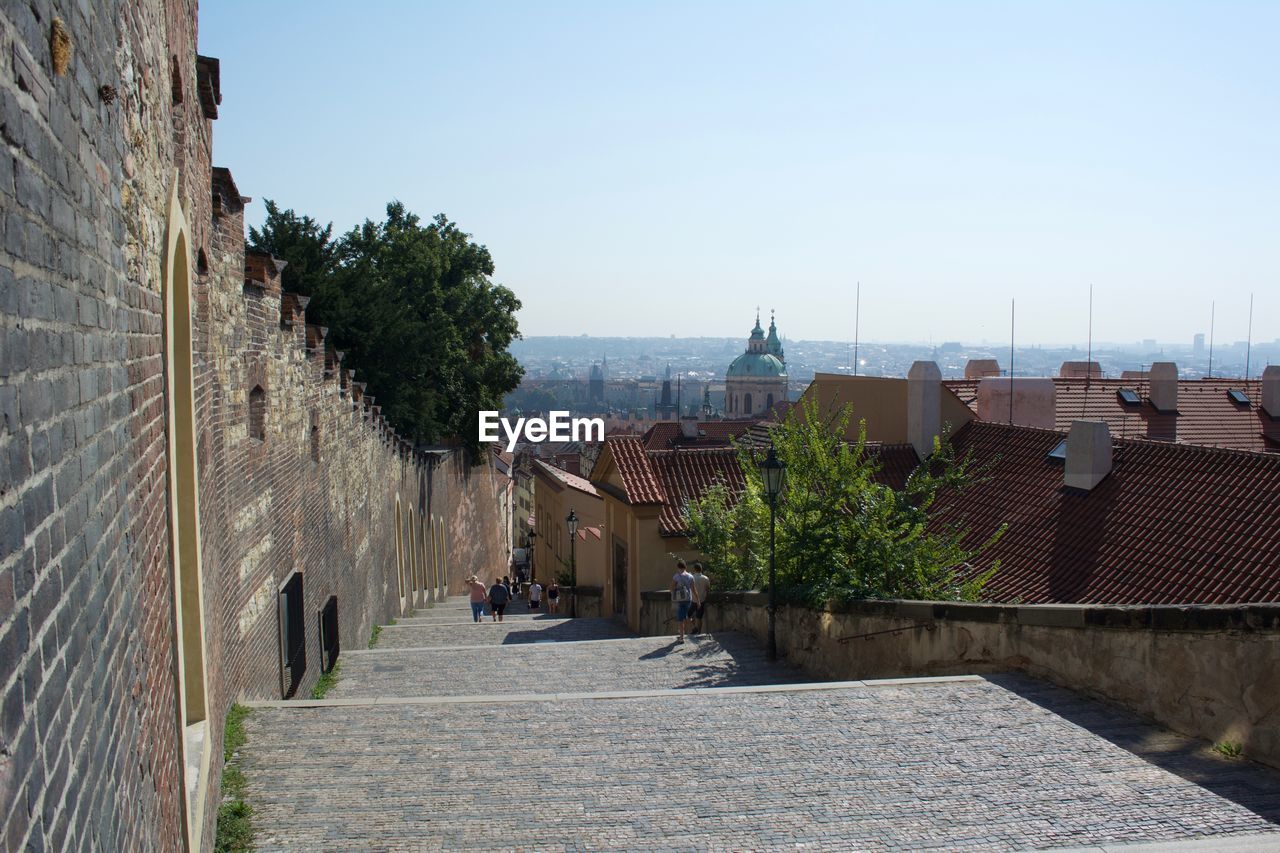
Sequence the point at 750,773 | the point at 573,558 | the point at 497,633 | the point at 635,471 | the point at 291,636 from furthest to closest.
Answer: the point at 573,558 < the point at 635,471 < the point at 497,633 < the point at 291,636 < the point at 750,773

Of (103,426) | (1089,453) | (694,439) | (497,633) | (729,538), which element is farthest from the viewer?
(694,439)

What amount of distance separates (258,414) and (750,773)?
18.9ft

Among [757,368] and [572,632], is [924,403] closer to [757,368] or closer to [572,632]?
[572,632]

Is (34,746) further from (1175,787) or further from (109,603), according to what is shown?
(1175,787)

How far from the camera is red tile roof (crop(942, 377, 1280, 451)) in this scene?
28422mm

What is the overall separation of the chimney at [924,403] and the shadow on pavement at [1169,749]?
14494 mm

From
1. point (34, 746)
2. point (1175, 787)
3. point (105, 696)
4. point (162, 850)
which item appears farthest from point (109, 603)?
point (1175, 787)

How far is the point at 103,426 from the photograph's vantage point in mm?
3295

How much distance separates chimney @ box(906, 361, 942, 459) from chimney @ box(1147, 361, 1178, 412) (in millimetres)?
8832

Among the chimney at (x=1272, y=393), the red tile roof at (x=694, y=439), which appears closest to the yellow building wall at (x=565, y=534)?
the red tile roof at (x=694, y=439)

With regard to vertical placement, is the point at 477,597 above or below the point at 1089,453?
below

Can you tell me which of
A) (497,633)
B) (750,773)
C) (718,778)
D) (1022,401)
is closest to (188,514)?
(718,778)

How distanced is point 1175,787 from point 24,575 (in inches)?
278

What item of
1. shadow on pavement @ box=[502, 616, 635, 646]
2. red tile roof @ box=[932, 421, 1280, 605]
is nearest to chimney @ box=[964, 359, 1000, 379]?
red tile roof @ box=[932, 421, 1280, 605]
